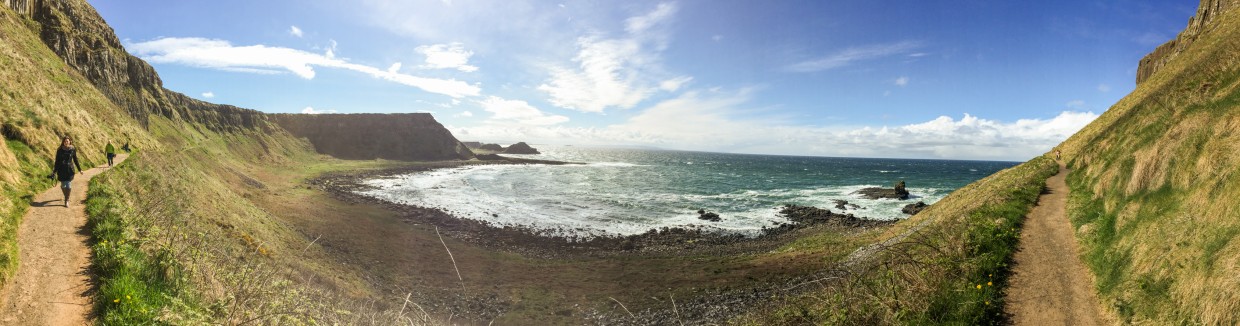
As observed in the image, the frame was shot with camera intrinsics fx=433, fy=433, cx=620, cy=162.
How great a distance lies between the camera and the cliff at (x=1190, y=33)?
102 ft

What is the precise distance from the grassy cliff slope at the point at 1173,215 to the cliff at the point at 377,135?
122 m

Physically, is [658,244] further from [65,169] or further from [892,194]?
[892,194]

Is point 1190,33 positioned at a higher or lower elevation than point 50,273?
higher

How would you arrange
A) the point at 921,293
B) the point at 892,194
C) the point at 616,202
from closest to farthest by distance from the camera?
the point at 921,293, the point at 616,202, the point at 892,194

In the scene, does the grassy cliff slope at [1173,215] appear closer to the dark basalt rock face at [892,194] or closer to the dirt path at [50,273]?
the dirt path at [50,273]

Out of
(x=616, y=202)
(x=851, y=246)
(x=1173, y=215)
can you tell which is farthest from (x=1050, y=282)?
(x=616, y=202)

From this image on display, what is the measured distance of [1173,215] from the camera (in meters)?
8.49

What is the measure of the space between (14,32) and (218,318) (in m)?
48.3

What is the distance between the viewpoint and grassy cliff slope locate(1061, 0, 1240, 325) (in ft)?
20.6

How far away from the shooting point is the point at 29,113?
1680 centimetres

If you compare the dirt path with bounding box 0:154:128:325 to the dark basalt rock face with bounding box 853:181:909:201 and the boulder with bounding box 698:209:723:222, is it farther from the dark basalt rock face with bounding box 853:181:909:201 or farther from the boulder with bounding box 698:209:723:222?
the dark basalt rock face with bounding box 853:181:909:201

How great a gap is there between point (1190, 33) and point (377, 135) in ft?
450

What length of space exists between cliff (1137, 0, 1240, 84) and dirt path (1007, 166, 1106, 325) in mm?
36217

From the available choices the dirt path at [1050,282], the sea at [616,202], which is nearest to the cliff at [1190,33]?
the sea at [616,202]
